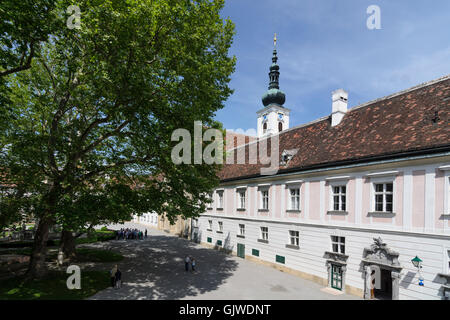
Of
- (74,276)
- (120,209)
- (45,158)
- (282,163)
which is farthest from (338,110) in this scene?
(74,276)

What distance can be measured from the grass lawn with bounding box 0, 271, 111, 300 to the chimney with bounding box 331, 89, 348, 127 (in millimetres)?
21221

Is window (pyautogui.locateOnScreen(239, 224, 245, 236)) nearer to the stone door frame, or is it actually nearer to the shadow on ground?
the shadow on ground

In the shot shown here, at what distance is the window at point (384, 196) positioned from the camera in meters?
14.4

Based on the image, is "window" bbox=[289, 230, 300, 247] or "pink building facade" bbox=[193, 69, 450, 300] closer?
"pink building facade" bbox=[193, 69, 450, 300]

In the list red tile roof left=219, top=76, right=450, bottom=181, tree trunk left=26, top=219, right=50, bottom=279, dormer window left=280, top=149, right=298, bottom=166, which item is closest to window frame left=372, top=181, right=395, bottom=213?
red tile roof left=219, top=76, right=450, bottom=181

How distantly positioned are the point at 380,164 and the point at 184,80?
1211cm

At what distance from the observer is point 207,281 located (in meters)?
17.7

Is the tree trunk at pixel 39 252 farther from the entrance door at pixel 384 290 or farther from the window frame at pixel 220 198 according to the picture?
the entrance door at pixel 384 290

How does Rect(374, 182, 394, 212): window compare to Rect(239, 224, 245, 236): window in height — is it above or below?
above

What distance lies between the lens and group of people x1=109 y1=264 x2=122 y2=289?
15462 mm

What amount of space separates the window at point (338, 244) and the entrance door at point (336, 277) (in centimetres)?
101

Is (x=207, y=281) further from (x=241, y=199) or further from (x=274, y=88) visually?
(x=274, y=88)

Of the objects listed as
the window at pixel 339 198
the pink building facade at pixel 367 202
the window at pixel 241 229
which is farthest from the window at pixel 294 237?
the window at pixel 241 229

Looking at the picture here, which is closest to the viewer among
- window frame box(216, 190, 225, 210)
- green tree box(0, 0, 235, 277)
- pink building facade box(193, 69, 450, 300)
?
green tree box(0, 0, 235, 277)
